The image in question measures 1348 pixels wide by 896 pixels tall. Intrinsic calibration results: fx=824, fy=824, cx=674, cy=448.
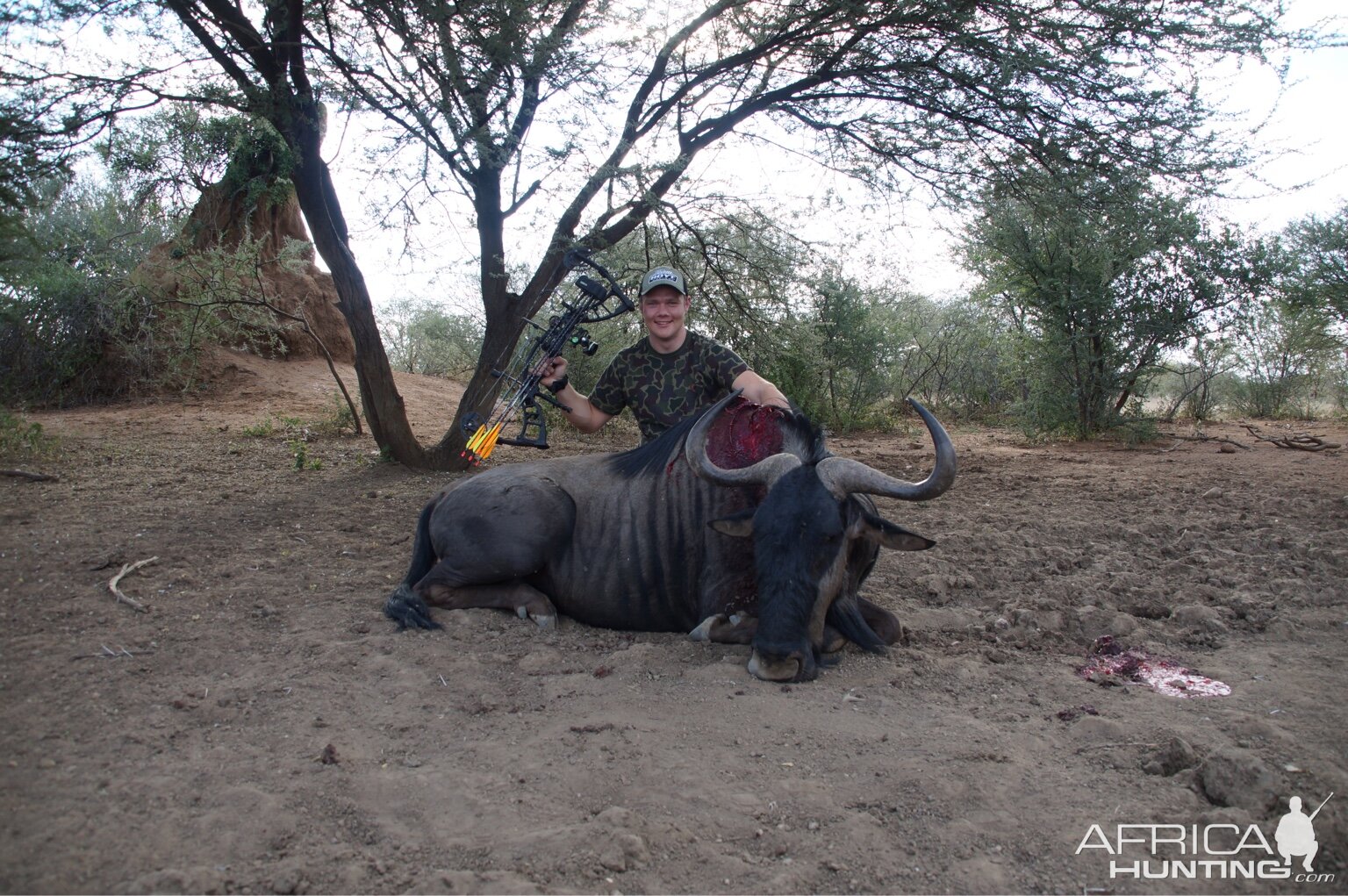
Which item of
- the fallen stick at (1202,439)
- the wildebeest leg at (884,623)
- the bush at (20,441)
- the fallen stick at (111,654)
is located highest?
the fallen stick at (1202,439)

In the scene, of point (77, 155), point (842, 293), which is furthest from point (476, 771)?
point (842, 293)

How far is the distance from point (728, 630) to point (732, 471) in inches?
28.6

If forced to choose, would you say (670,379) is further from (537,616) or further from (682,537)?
(537,616)

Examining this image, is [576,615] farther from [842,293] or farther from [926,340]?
[926,340]

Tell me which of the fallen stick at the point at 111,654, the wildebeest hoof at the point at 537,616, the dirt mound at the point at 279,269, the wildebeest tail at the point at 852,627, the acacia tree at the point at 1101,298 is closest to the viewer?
the fallen stick at the point at 111,654

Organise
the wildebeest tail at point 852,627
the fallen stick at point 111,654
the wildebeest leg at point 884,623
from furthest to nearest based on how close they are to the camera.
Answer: the wildebeest leg at point 884,623, the wildebeest tail at point 852,627, the fallen stick at point 111,654

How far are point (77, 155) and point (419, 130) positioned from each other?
2196 mm

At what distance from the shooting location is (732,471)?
364 cm

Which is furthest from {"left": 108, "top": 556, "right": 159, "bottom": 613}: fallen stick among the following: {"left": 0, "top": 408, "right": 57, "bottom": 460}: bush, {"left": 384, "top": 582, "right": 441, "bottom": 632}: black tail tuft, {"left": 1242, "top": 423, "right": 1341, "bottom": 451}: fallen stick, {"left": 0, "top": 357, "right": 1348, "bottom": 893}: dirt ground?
{"left": 1242, "top": 423, "right": 1341, "bottom": 451}: fallen stick

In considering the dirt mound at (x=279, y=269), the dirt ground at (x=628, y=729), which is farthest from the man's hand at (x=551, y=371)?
the dirt mound at (x=279, y=269)

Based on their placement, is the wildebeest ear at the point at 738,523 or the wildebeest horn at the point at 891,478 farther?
the wildebeest ear at the point at 738,523

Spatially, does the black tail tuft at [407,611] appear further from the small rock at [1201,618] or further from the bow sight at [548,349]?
the small rock at [1201,618]

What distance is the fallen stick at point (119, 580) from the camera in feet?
12.2

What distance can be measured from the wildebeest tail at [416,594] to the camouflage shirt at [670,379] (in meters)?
1.36
